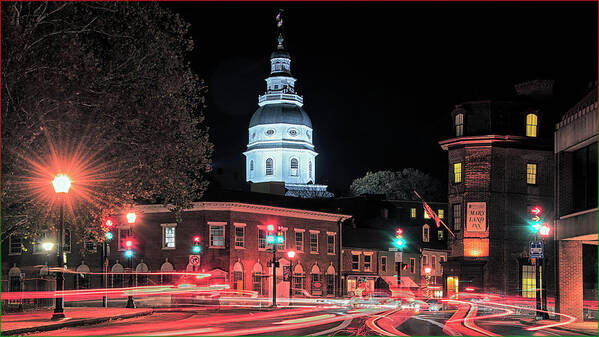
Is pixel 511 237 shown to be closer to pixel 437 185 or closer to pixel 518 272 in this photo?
pixel 518 272

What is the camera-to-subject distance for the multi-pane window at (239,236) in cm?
6881

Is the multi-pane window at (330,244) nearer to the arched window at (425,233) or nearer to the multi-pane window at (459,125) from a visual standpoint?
the multi-pane window at (459,125)

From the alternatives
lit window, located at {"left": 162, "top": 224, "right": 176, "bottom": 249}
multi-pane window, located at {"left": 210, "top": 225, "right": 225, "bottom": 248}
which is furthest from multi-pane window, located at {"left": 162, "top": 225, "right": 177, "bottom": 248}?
multi-pane window, located at {"left": 210, "top": 225, "right": 225, "bottom": 248}

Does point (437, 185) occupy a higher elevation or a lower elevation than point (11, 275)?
higher

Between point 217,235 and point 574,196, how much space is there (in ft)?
119

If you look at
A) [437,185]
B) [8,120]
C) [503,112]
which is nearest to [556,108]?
[503,112]

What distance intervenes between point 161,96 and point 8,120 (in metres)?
6.88

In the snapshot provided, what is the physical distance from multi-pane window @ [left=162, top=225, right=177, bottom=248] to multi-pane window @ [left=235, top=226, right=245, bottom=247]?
4819 mm

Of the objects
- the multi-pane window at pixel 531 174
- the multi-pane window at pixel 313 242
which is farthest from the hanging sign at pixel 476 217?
the multi-pane window at pixel 313 242

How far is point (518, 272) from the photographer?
64125 mm

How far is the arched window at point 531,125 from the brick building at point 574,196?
2833 cm

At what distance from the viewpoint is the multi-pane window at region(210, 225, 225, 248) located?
6806cm

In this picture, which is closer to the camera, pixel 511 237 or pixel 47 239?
pixel 511 237

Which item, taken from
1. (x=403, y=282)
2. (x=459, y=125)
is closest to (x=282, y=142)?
(x=403, y=282)
